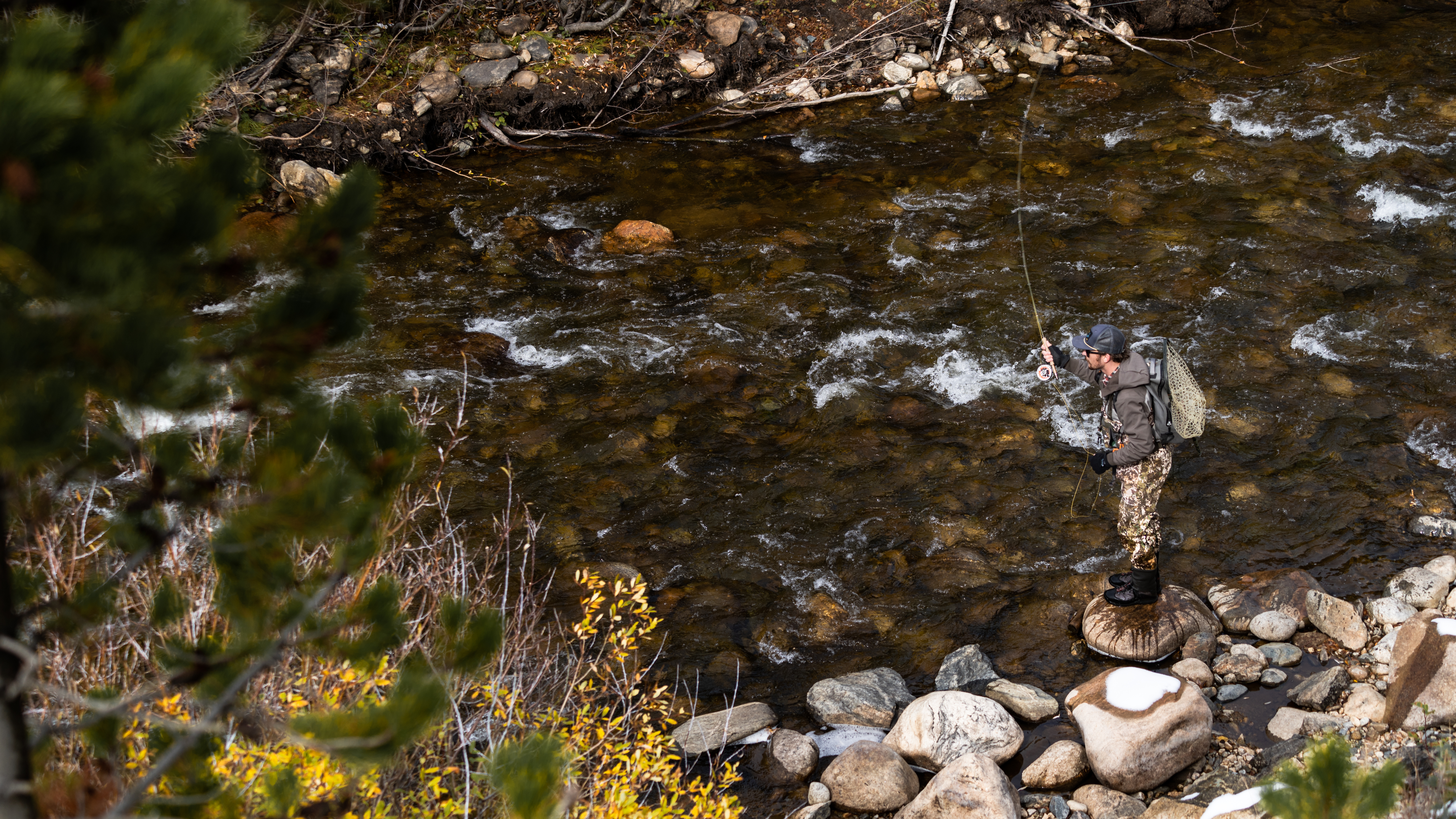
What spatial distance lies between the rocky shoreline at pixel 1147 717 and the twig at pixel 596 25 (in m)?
10.2

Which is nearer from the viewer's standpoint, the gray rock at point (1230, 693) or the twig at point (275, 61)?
the gray rock at point (1230, 693)

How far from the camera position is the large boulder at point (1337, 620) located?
19.8 ft

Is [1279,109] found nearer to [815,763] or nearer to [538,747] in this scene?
[815,763]

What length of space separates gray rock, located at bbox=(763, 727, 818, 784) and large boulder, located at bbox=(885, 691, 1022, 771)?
0.41 metres

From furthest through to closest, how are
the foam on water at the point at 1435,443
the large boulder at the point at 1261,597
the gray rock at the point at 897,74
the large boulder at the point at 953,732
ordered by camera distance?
the gray rock at the point at 897,74 < the foam on water at the point at 1435,443 < the large boulder at the point at 1261,597 < the large boulder at the point at 953,732

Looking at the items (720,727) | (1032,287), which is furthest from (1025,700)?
(1032,287)

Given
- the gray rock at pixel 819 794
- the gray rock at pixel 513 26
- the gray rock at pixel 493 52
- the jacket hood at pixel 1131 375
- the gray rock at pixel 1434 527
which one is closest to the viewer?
the gray rock at pixel 819 794

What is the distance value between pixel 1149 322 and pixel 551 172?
22.3ft

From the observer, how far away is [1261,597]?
641 cm

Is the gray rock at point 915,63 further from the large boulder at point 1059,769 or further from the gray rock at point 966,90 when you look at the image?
the large boulder at point 1059,769

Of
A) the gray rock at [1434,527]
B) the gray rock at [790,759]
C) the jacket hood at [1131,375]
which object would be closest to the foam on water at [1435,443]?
the gray rock at [1434,527]

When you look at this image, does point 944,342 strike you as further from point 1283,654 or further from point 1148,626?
point 1283,654

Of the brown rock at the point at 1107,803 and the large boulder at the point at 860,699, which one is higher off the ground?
the brown rock at the point at 1107,803

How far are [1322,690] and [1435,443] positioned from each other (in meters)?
3.13
